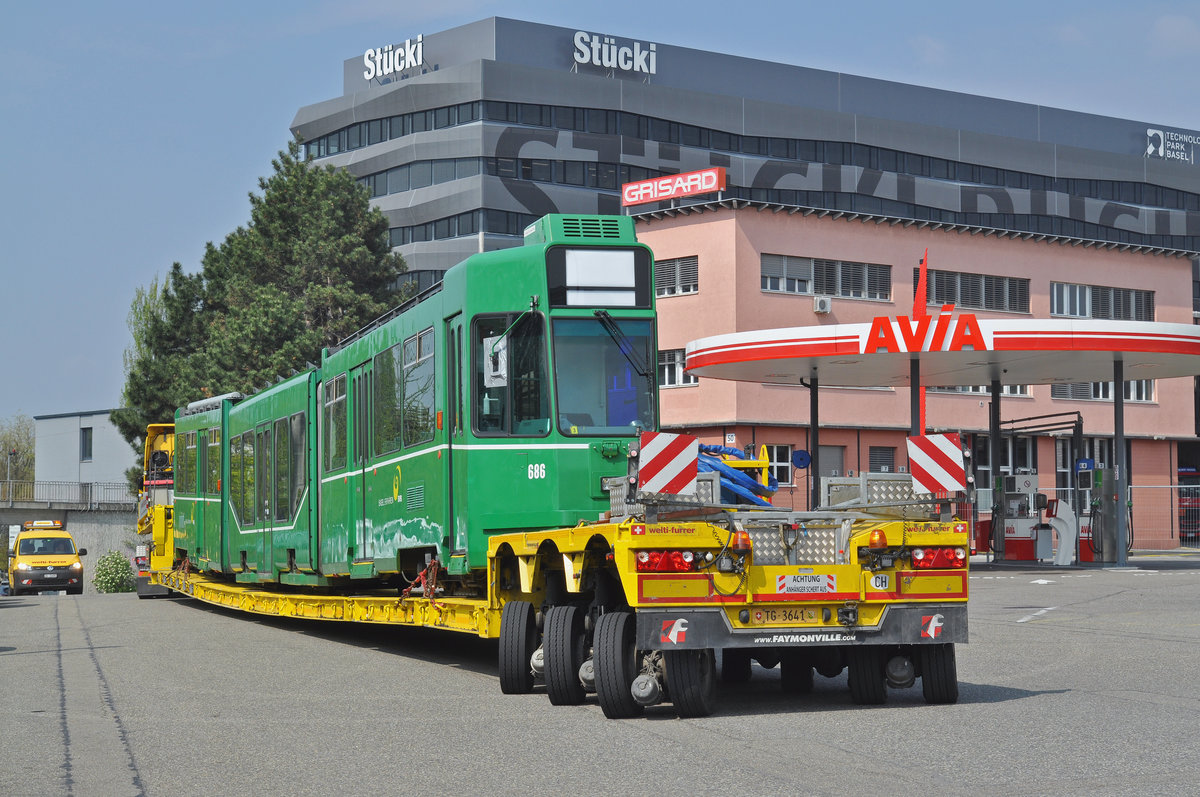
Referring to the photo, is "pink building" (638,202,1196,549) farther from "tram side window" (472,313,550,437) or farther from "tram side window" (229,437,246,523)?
"tram side window" (472,313,550,437)

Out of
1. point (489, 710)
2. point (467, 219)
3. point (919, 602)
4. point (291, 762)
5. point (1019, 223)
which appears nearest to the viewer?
point (291, 762)

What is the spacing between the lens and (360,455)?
54.2 feet

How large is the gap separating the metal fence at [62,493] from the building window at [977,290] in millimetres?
43908

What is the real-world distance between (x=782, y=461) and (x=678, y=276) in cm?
667

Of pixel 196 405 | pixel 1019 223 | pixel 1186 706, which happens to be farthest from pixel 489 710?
pixel 1019 223

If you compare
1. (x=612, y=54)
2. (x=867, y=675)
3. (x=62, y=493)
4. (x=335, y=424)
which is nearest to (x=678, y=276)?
(x=335, y=424)

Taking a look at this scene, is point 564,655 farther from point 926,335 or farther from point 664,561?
point 926,335

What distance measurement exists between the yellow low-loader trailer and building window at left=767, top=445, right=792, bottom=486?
34312 millimetres

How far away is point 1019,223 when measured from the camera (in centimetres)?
9362

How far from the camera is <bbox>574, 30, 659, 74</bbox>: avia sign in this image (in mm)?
85500

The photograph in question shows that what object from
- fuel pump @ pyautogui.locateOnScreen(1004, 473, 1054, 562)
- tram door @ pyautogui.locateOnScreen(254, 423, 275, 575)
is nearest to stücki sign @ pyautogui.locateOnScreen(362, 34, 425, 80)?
fuel pump @ pyautogui.locateOnScreen(1004, 473, 1054, 562)

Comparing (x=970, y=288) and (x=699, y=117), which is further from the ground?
(x=699, y=117)

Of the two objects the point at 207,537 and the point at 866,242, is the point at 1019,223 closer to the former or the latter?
the point at 866,242

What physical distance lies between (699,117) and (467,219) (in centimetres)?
1539
